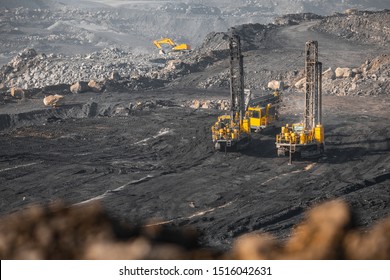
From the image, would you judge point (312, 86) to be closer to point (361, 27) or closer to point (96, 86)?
point (96, 86)

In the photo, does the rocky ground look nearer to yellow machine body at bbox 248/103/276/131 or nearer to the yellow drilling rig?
yellow machine body at bbox 248/103/276/131

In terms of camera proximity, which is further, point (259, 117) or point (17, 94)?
point (17, 94)

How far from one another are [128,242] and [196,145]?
26966 mm

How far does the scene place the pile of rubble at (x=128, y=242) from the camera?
5758 mm

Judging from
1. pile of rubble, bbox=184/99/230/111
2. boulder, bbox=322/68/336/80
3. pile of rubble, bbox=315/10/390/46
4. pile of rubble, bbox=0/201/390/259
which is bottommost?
pile of rubble, bbox=184/99/230/111

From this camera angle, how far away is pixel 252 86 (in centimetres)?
5184

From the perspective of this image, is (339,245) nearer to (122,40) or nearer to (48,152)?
(48,152)

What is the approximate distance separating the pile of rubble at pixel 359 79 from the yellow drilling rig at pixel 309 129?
1623cm

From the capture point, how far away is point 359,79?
46.9 metres

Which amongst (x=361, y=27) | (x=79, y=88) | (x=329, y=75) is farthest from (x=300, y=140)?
(x=361, y=27)

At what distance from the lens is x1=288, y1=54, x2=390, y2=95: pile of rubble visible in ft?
148

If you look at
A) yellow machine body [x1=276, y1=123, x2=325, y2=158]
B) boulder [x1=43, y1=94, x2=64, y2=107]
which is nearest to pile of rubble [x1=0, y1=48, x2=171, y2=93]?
boulder [x1=43, y1=94, x2=64, y2=107]

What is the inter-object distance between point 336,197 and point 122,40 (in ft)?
291

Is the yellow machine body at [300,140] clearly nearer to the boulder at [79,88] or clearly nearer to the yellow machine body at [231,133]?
the yellow machine body at [231,133]
